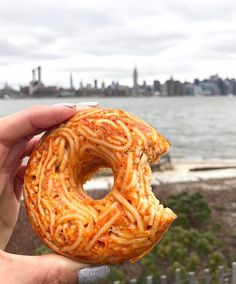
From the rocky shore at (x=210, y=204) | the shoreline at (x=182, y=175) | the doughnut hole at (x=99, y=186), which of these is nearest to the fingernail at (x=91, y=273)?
the rocky shore at (x=210, y=204)

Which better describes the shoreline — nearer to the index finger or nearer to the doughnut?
the index finger

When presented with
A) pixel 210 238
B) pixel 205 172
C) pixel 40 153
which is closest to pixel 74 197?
pixel 40 153

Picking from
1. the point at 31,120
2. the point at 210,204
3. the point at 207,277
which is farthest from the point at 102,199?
the point at 210,204

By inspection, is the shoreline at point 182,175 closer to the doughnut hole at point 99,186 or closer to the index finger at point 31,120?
the doughnut hole at point 99,186

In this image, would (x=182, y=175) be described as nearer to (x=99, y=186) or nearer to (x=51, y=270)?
(x=99, y=186)

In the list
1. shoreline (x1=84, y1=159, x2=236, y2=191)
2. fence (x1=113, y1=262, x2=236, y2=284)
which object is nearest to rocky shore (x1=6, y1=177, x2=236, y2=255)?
shoreline (x1=84, y1=159, x2=236, y2=191)

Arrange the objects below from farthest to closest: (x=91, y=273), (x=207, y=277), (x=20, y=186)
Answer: (x=207, y=277)
(x=20, y=186)
(x=91, y=273)

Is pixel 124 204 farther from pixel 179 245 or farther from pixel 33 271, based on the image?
pixel 179 245
